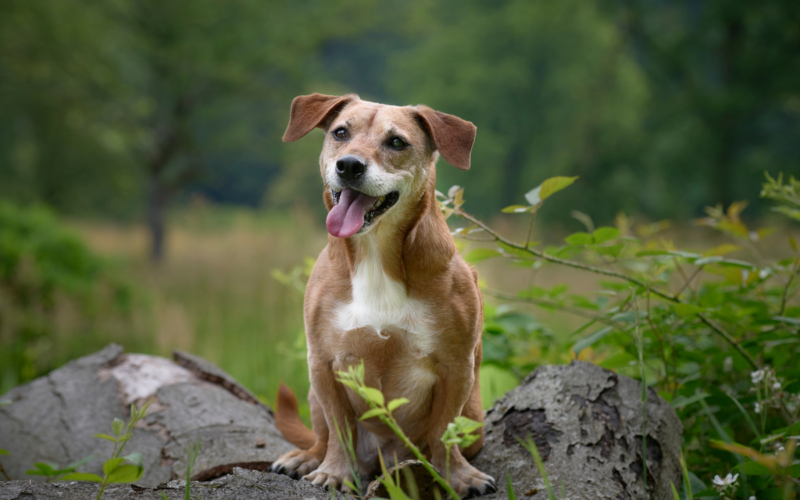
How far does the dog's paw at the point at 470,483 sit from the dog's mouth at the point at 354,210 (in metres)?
0.90

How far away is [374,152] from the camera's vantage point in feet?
5.93

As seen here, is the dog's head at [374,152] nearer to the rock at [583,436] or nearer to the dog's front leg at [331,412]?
the dog's front leg at [331,412]

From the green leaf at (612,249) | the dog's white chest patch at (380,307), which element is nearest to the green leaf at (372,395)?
the dog's white chest patch at (380,307)

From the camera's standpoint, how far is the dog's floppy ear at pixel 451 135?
6.32 ft

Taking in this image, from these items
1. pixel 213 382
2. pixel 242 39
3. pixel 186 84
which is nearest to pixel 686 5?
pixel 242 39

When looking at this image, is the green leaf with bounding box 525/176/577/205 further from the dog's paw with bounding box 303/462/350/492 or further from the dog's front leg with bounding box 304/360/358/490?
the dog's paw with bounding box 303/462/350/492

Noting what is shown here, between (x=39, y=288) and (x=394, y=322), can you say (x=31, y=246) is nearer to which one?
(x=39, y=288)

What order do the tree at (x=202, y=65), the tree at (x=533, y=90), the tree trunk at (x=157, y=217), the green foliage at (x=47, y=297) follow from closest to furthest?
the green foliage at (x=47, y=297) < the tree at (x=202, y=65) < the tree trunk at (x=157, y=217) < the tree at (x=533, y=90)

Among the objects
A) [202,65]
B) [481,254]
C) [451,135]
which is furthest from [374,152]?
[202,65]

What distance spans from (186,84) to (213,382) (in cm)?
1065

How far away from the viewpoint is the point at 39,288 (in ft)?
19.4

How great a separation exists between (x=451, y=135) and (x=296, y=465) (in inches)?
53.4

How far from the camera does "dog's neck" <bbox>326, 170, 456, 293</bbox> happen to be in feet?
6.17

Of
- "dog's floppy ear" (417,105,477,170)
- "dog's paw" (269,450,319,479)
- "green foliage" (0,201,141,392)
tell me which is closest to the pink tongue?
"dog's floppy ear" (417,105,477,170)
